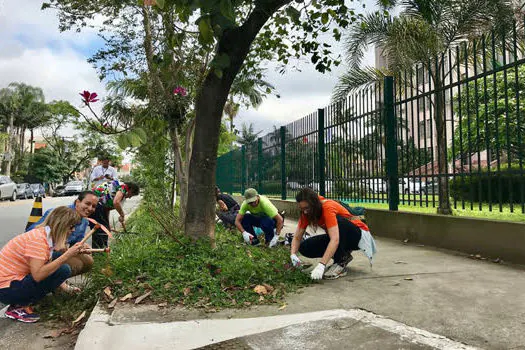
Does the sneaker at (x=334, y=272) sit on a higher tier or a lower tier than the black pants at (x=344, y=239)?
lower

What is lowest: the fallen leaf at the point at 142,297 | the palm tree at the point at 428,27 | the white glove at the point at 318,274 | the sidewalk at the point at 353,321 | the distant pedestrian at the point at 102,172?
the sidewalk at the point at 353,321

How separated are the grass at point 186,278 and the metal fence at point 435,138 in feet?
8.10

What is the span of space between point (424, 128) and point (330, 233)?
9.11ft

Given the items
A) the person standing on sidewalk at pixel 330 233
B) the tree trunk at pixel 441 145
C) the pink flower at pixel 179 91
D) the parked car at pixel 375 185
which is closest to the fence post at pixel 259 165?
the pink flower at pixel 179 91

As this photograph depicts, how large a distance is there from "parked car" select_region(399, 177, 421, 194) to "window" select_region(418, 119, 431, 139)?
2.13 ft

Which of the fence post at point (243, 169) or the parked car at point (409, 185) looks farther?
the fence post at point (243, 169)

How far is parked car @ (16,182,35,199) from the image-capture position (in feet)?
92.9

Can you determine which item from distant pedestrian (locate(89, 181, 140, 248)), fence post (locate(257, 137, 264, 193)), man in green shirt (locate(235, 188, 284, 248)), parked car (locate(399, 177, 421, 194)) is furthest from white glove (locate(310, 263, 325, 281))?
fence post (locate(257, 137, 264, 193))

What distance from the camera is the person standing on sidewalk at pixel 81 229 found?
3967mm

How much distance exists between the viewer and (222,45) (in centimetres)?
440

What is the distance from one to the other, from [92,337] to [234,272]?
4.68 feet

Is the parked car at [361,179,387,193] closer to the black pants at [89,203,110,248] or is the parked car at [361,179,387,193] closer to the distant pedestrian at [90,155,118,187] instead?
the black pants at [89,203,110,248]

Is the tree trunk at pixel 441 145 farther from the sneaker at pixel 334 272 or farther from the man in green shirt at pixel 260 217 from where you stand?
the man in green shirt at pixel 260 217

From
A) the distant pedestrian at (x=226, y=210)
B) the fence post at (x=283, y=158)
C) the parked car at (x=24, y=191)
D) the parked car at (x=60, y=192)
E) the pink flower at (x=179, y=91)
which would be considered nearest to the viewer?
the pink flower at (x=179, y=91)
